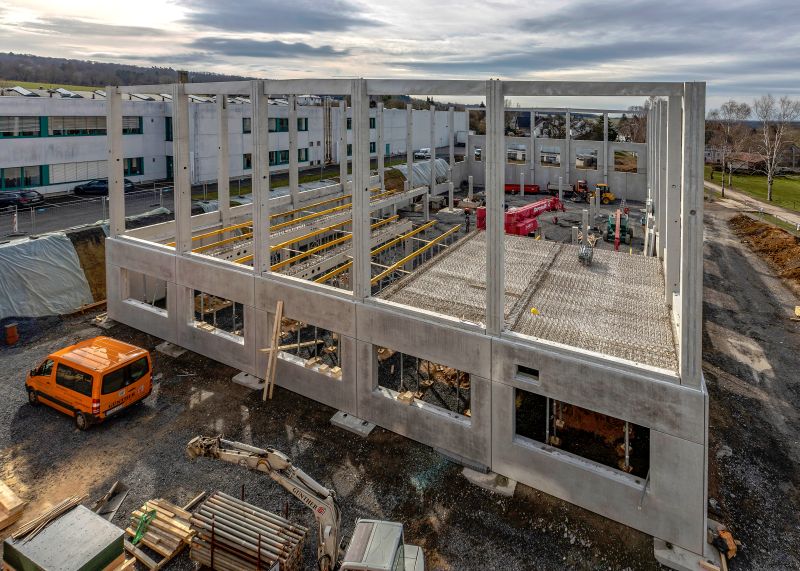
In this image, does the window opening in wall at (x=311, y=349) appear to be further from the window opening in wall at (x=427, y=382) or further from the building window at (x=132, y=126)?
the building window at (x=132, y=126)

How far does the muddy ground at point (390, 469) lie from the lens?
34.8ft

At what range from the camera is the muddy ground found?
34.8 feet

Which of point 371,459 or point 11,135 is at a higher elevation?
point 11,135

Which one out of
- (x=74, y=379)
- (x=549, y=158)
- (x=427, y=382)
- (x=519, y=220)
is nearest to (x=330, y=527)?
(x=427, y=382)

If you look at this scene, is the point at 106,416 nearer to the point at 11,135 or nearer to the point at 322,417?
the point at 322,417

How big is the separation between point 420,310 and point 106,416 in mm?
9187

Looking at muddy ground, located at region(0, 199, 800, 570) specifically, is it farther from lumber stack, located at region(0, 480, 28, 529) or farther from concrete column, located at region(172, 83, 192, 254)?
concrete column, located at region(172, 83, 192, 254)

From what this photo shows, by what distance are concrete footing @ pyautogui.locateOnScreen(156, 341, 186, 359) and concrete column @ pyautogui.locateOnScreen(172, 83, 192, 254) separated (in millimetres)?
3641

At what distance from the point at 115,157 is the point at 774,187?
72.0 metres

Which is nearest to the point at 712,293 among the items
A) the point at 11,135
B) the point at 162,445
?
the point at 162,445

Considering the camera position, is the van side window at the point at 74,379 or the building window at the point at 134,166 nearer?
the van side window at the point at 74,379

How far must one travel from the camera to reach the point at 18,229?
97.5ft

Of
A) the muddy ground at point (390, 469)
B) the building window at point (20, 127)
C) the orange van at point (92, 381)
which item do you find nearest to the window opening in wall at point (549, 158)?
the muddy ground at point (390, 469)

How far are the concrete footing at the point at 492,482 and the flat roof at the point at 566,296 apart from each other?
355cm
